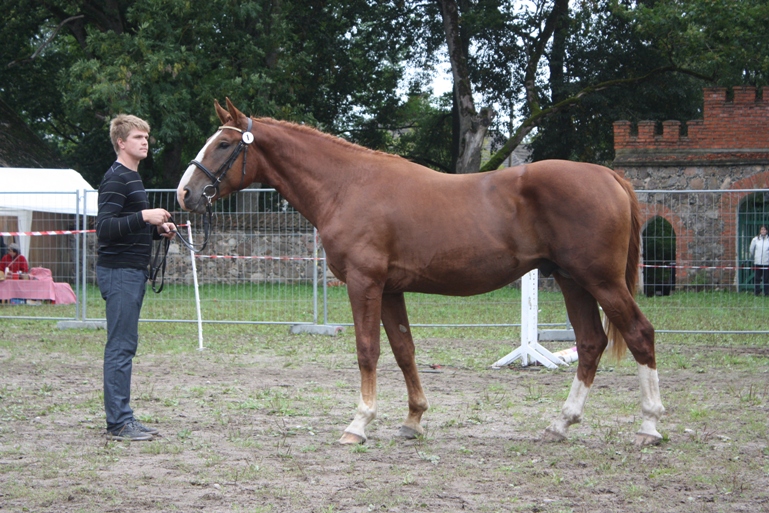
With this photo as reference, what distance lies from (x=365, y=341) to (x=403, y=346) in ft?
1.18

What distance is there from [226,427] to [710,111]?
18699 millimetres

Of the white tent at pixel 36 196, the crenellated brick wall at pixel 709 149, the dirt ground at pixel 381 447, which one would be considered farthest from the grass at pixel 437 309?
the crenellated brick wall at pixel 709 149

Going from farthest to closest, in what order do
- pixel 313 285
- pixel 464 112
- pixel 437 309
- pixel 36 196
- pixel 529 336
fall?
pixel 464 112 → pixel 36 196 → pixel 437 309 → pixel 313 285 → pixel 529 336

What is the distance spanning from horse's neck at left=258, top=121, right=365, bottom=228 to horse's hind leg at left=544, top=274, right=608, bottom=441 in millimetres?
1690

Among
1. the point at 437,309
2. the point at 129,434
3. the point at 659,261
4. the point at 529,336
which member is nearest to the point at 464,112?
the point at 659,261

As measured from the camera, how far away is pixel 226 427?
6215mm

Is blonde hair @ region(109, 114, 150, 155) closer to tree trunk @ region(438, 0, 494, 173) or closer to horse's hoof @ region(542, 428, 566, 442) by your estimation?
horse's hoof @ region(542, 428, 566, 442)

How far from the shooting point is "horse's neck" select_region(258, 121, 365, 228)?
606 cm

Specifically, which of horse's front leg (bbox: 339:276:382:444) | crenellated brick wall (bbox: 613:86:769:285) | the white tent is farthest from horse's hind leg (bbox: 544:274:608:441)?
crenellated brick wall (bbox: 613:86:769:285)

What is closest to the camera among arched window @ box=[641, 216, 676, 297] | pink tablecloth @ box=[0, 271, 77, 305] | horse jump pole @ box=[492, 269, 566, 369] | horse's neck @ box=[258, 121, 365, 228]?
horse's neck @ box=[258, 121, 365, 228]

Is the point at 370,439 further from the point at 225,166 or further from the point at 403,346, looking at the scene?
the point at 225,166

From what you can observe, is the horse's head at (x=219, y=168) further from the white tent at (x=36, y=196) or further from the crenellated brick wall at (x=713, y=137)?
the crenellated brick wall at (x=713, y=137)

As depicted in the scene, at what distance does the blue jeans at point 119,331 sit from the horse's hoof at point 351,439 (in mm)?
1508

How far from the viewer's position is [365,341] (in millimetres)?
5797
